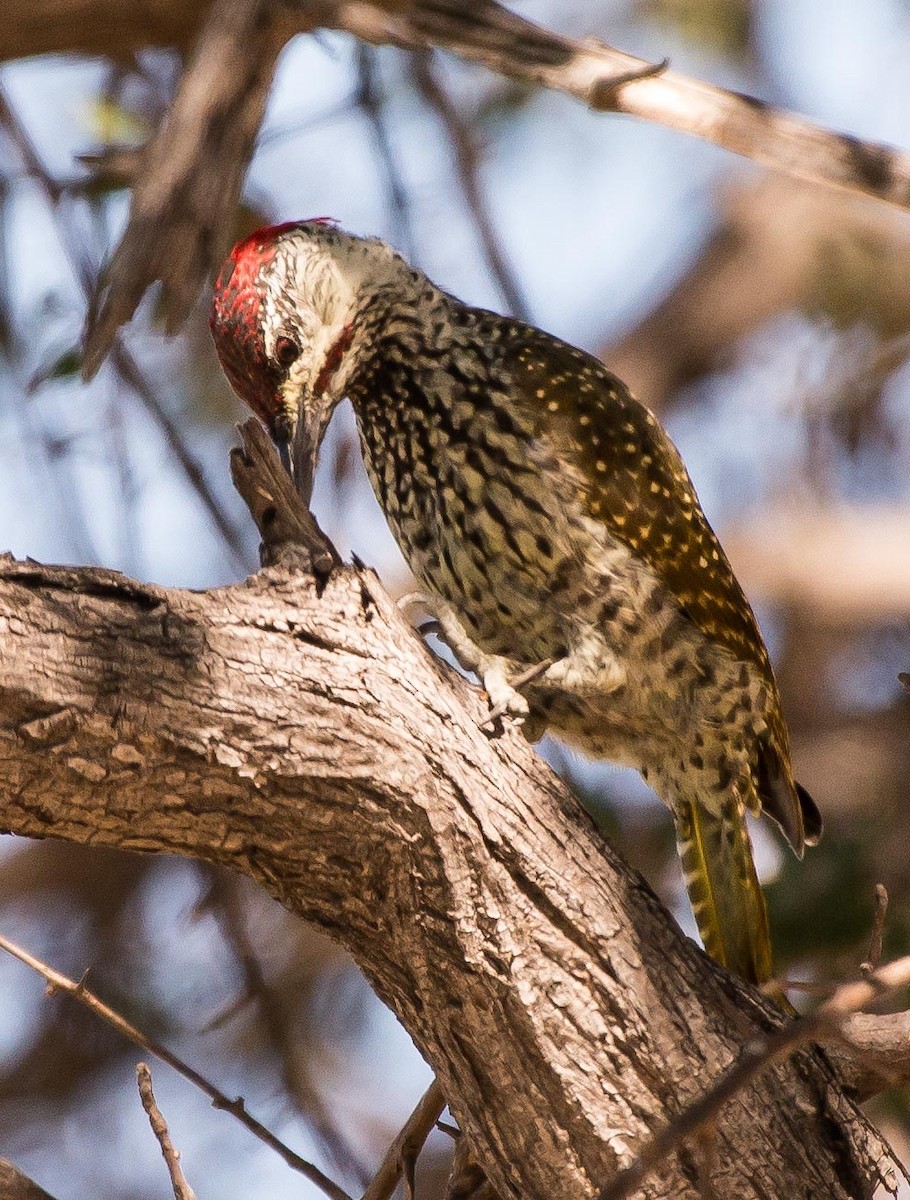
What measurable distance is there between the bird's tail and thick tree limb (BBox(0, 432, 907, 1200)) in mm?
721

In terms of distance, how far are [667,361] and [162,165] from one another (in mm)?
4294

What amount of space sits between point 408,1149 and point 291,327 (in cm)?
177

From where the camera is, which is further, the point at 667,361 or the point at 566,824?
the point at 667,361

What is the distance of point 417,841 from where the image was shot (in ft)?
8.43

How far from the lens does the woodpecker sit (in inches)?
138

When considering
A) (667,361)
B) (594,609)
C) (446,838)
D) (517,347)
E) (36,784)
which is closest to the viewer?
(36,784)

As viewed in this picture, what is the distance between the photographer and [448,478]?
140 inches

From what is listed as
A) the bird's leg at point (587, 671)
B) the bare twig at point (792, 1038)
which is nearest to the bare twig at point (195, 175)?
the bird's leg at point (587, 671)

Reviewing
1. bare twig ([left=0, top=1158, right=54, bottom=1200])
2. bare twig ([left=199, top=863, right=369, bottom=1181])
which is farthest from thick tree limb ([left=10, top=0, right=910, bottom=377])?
bare twig ([left=199, top=863, right=369, bottom=1181])

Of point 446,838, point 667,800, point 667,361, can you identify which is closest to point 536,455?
point 667,800

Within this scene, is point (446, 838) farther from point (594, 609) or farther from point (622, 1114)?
point (594, 609)

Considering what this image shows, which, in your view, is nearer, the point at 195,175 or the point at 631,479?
the point at 195,175

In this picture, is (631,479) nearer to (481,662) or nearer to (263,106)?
(481,662)

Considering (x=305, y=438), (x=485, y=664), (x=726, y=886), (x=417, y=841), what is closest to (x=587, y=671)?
(x=485, y=664)
